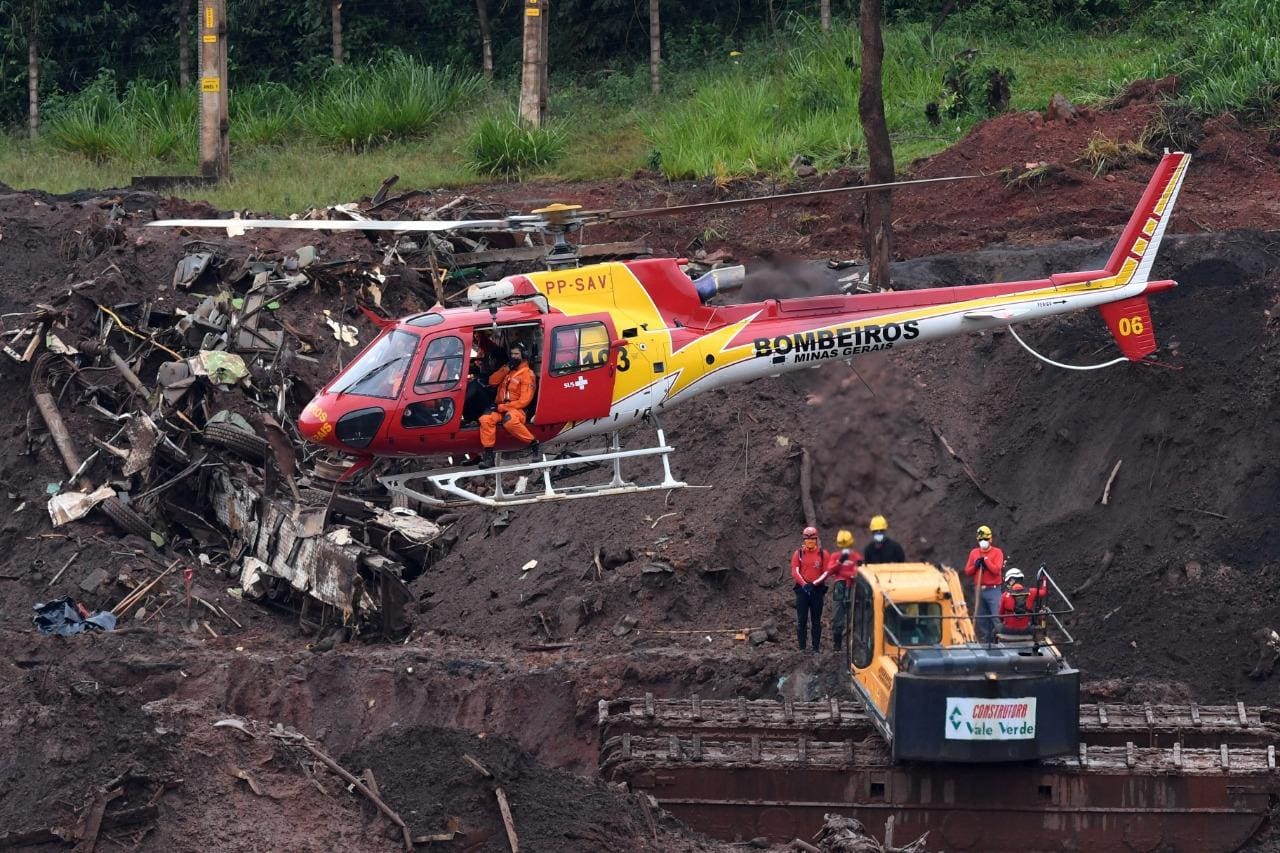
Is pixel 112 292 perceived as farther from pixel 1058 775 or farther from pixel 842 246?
pixel 1058 775

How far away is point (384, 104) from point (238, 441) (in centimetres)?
1375

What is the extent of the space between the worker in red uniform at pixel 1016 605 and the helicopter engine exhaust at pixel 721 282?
369 cm

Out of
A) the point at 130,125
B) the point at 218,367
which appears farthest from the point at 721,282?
the point at 130,125

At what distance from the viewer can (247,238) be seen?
2322 centimetres

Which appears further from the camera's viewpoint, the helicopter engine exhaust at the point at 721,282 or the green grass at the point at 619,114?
the green grass at the point at 619,114

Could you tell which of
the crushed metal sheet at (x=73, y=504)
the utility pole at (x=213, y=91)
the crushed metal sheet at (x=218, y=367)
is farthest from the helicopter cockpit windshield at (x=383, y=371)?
the utility pole at (x=213, y=91)

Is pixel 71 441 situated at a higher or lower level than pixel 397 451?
lower

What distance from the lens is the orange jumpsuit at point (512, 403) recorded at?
47.0 feet

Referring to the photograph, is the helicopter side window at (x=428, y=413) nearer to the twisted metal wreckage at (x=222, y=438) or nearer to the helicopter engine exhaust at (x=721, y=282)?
the helicopter engine exhaust at (x=721, y=282)

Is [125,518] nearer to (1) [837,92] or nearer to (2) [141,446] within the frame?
(2) [141,446]

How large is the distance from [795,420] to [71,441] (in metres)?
8.78

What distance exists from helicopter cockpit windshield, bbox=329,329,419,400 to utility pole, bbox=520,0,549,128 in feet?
50.0

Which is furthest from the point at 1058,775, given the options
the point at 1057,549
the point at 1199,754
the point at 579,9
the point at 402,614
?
the point at 579,9

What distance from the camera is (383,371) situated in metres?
14.1
